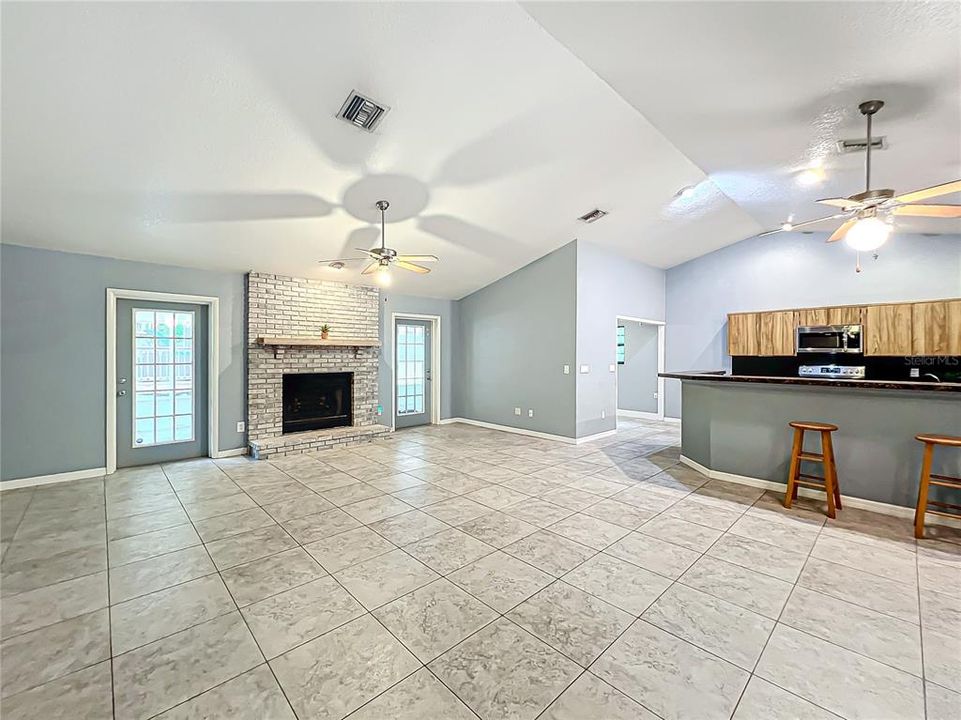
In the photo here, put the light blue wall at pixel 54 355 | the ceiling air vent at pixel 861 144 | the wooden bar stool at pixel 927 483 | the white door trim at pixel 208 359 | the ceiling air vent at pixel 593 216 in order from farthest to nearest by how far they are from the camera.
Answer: the ceiling air vent at pixel 593 216, the white door trim at pixel 208 359, the light blue wall at pixel 54 355, the ceiling air vent at pixel 861 144, the wooden bar stool at pixel 927 483

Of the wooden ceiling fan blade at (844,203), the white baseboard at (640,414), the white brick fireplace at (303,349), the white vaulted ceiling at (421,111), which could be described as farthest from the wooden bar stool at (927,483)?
the white brick fireplace at (303,349)

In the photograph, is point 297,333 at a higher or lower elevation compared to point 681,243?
lower

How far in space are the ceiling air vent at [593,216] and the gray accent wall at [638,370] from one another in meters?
3.58

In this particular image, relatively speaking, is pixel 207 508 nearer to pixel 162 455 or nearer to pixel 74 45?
pixel 162 455

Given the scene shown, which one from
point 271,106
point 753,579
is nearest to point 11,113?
point 271,106

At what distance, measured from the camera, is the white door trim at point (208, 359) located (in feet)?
14.9

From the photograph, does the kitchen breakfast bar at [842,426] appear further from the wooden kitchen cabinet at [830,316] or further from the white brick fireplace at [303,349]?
the white brick fireplace at [303,349]

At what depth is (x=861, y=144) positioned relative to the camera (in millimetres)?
3402

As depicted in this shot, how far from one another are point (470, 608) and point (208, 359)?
4.91 meters

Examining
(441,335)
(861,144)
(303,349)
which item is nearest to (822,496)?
(861,144)

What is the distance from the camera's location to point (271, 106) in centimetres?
272

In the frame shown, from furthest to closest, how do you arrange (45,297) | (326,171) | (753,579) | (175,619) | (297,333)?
(297,333), (45,297), (326,171), (753,579), (175,619)

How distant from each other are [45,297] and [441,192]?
4266mm

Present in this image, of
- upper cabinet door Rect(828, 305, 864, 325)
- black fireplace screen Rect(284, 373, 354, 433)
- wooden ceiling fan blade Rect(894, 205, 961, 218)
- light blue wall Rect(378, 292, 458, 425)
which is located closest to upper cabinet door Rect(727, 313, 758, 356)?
upper cabinet door Rect(828, 305, 864, 325)
